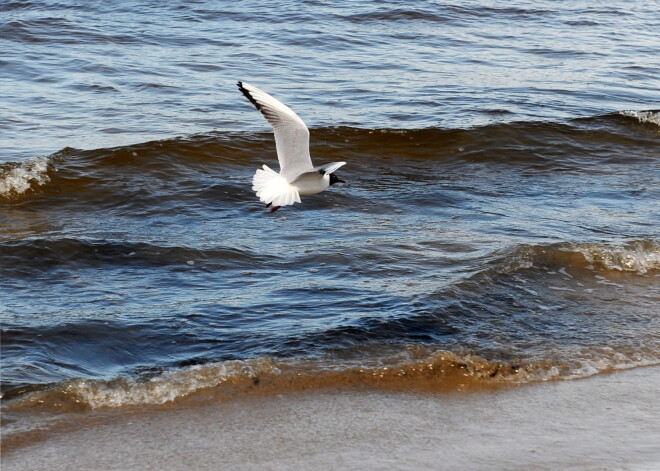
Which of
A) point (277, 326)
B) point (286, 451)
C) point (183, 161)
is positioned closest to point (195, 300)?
point (277, 326)

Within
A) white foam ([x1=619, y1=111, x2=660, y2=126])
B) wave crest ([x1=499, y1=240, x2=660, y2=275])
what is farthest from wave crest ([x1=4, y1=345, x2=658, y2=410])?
white foam ([x1=619, y1=111, x2=660, y2=126])

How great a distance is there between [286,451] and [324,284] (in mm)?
2350

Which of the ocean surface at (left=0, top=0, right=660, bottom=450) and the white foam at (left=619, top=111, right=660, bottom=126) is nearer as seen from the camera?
the ocean surface at (left=0, top=0, right=660, bottom=450)

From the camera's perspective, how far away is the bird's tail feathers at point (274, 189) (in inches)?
253

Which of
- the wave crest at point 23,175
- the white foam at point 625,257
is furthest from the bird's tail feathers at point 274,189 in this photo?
the wave crest at point 23,175

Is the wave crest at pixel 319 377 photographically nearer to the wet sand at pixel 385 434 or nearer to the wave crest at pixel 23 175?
the wet sand at pixel 385 434

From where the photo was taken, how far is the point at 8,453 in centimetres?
410

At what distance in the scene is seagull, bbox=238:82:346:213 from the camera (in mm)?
6395

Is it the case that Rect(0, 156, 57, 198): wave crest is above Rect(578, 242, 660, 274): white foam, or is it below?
above

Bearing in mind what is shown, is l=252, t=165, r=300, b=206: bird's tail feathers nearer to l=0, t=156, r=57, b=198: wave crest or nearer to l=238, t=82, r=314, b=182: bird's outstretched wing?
l=238, t=82, r=314, b=182: bird's outstretched wing

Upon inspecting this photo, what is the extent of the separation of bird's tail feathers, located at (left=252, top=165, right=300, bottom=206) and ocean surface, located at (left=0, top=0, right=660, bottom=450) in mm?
538

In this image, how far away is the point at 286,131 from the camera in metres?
6.56

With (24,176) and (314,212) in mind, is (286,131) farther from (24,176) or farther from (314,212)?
(24,176)

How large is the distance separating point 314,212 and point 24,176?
101 inches
